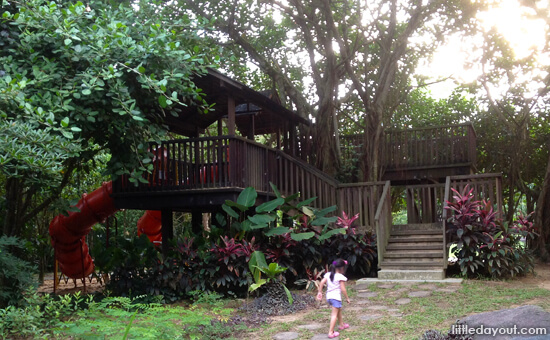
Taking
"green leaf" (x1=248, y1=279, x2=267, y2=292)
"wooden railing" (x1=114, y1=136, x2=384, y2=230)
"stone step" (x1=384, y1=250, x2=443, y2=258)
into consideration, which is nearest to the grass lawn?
"green leaf" (x1=248, y1=279, x2=267, y2=292)

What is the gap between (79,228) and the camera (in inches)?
552

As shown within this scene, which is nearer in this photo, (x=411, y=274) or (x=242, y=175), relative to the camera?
(x=411, y=274)

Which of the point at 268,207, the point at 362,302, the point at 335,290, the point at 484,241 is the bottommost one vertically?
the point at 362,302

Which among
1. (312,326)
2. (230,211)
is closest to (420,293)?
(312,326)

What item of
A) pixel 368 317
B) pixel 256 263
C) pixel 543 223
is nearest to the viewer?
pixel 368 317

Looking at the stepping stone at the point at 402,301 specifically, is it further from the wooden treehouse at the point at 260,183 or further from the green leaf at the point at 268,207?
the green leaf at the point at 268,207

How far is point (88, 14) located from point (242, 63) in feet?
31.9

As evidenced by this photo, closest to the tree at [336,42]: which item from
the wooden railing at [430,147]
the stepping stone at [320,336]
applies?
the wooden railing at [430,147]

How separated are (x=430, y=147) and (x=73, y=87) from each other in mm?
11936

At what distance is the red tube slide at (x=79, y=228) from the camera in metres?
13.5

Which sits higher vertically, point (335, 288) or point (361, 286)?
point (335, 288)

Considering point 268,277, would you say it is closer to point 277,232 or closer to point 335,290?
point 277,232

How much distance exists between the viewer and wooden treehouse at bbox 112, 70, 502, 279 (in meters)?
11.6

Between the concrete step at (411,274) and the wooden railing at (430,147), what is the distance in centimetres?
665
